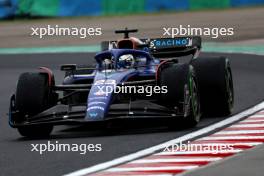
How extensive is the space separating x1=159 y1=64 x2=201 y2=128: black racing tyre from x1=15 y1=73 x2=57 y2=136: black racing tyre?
4.40ft

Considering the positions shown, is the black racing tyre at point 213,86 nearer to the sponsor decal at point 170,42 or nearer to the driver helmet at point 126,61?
the driver helmet at point 126,61

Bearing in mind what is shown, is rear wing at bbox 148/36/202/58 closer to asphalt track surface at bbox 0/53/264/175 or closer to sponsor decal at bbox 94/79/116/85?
asphalt track surface at bbox 0/53/264/175

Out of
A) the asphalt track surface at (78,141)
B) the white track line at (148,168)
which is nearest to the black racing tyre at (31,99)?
the asphalt track surface at (78,141)

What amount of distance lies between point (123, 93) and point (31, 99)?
1.03 m

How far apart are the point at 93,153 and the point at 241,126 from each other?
87.9 inches

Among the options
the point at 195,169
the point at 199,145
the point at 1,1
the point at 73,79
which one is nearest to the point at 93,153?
the point at 199,145

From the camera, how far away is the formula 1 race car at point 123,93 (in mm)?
10856

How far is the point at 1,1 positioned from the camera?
116ft

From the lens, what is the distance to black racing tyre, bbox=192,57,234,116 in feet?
40.5

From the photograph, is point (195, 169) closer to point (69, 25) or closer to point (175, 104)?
point (175, 104)

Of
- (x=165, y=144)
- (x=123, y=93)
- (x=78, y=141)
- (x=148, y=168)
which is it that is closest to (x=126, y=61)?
(x=123, y=93)

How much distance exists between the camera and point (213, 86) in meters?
12.4

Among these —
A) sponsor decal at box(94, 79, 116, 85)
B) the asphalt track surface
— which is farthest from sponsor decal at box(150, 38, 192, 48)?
sponsor decal at box(94, 79, 116, 85)

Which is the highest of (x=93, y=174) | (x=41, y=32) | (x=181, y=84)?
(x=41, y=32)
